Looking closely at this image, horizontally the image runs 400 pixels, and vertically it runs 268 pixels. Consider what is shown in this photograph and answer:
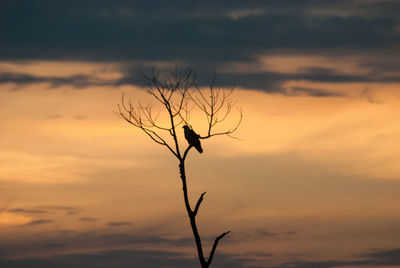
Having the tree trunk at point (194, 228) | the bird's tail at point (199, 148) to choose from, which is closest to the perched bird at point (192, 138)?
the bird's tail at point (199, 148)

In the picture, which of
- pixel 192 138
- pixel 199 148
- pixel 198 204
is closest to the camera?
pixel 198 204

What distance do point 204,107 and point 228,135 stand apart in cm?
117

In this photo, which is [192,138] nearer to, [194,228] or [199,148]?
[199,148]

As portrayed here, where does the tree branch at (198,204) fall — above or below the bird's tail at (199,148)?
below

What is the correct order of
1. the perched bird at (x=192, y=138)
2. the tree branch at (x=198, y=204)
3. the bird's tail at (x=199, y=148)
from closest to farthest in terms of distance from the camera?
the tree branch at (x=198, y=204) → the perched bird at (x=192, y=138) → the bird's tail at (x=199, y=148)

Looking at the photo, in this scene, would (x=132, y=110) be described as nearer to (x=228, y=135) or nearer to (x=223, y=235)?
(x=228, y=135)

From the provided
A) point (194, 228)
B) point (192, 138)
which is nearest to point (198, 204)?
point (194, 228)

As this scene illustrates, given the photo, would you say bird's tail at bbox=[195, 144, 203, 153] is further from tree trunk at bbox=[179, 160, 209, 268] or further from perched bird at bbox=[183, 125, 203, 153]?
tree trunk at bbox=[179, 160, 209, 268]

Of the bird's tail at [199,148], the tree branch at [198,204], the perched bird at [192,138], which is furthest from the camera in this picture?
the bird's tail at [199,148]

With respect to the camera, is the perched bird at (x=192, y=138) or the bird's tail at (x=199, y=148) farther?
the bird's tail at (x=199, y=148)

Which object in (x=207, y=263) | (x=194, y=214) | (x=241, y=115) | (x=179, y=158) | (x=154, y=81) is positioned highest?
(x=154, y=81)

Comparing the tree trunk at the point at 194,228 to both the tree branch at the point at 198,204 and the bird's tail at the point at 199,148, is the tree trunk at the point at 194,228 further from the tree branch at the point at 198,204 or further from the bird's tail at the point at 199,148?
the bird's tail at the point at 199,148

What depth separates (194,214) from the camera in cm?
1914

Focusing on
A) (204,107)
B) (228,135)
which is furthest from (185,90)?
(228,135)
